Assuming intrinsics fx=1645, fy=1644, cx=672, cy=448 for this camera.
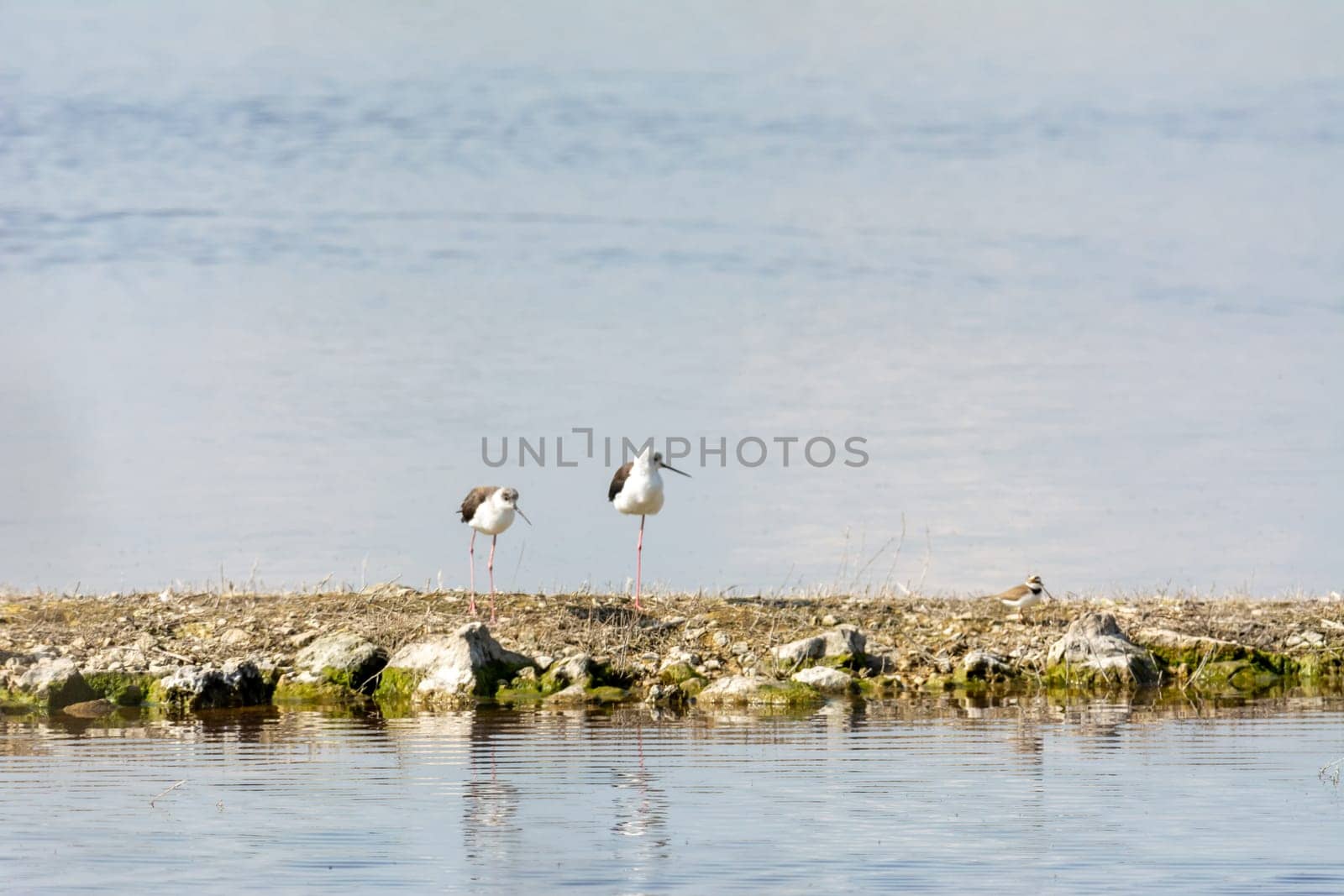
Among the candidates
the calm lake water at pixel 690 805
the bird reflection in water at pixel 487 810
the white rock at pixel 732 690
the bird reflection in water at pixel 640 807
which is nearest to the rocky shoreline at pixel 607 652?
the white rock at pixel 732 690

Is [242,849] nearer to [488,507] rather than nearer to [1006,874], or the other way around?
[1006,874]

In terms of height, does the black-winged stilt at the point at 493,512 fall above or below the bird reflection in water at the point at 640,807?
above

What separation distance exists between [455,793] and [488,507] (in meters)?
13.1

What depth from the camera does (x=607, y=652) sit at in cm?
2100

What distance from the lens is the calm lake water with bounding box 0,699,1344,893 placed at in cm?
980

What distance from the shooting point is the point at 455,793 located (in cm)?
1270

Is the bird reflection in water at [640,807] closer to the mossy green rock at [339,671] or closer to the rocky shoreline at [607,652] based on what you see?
the rocky shoreline at [607,652]

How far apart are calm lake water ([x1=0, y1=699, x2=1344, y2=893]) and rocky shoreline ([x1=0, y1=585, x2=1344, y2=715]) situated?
249 centimetres

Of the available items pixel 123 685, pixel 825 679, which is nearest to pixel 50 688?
pixel 123 685

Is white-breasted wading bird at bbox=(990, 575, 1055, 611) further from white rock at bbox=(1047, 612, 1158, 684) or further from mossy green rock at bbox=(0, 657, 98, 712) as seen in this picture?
mossy green rock at bbox=(0, 657, 98, 712)

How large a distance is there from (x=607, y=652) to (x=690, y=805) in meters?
9.01

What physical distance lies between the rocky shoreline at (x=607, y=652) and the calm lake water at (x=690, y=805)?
2494mm

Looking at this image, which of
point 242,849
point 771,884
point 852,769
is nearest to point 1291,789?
point 852,769

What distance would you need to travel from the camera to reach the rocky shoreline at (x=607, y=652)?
20.3 meters
